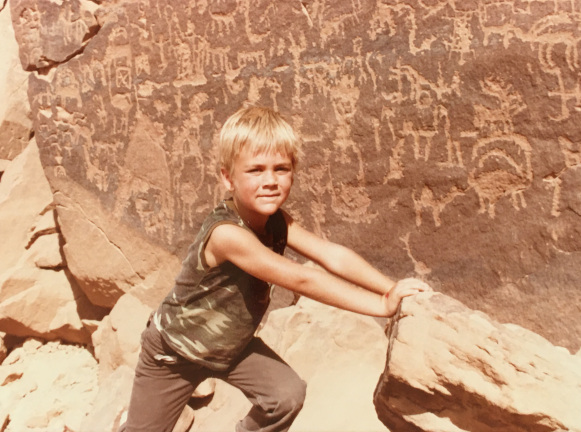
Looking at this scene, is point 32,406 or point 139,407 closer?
point 139,407

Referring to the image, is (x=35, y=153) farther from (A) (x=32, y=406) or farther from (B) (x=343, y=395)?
(B) (x=343, y=395)

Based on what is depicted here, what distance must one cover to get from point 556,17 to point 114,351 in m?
2.48

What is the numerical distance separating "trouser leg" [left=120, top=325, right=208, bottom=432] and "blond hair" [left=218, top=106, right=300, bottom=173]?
0.58 meters

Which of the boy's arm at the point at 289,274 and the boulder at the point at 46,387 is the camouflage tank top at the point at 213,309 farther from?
the boulder at the point at 46,387

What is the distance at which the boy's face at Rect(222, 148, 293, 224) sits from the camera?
5.00 feet

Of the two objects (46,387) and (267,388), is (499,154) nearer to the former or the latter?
(267,388)

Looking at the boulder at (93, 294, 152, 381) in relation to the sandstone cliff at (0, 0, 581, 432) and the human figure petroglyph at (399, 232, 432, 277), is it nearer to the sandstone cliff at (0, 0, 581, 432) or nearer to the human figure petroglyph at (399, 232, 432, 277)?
the sandstone cliff at (0, 0, 581, 432)

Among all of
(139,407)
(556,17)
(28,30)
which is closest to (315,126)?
(556,17)

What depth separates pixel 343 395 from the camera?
2172mm

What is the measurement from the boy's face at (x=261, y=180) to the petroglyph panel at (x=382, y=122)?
0.99 metres

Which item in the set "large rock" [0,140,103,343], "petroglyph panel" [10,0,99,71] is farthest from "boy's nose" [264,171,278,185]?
"large rock" [0,140,103,343]

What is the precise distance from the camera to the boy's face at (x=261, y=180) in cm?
152

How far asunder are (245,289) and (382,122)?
1.12 meters

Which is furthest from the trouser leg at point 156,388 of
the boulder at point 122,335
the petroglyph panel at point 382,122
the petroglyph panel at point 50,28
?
the petroglyph panel at point 50,28
